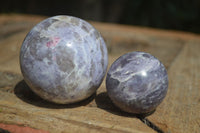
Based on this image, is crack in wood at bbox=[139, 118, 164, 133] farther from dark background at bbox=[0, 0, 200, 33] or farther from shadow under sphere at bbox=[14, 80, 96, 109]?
dark background at bbox=[0, 0, 200, 33]

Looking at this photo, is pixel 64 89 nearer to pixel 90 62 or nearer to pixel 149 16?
pixel 90 62

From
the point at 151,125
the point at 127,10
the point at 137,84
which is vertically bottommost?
the point at 127,10

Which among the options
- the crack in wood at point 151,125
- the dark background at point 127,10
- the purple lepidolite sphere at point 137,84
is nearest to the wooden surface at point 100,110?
the crack in wood at point 151,125

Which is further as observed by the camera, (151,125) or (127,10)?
(127,10)

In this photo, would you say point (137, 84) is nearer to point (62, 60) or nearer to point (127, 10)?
point (62, 60)

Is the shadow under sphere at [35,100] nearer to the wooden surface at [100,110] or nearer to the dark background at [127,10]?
the wooden surface at [100,110]

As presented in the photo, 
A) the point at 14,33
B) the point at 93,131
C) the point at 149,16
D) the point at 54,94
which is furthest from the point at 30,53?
A: the point at 149,16

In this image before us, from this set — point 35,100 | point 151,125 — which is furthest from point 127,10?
point 151,125
